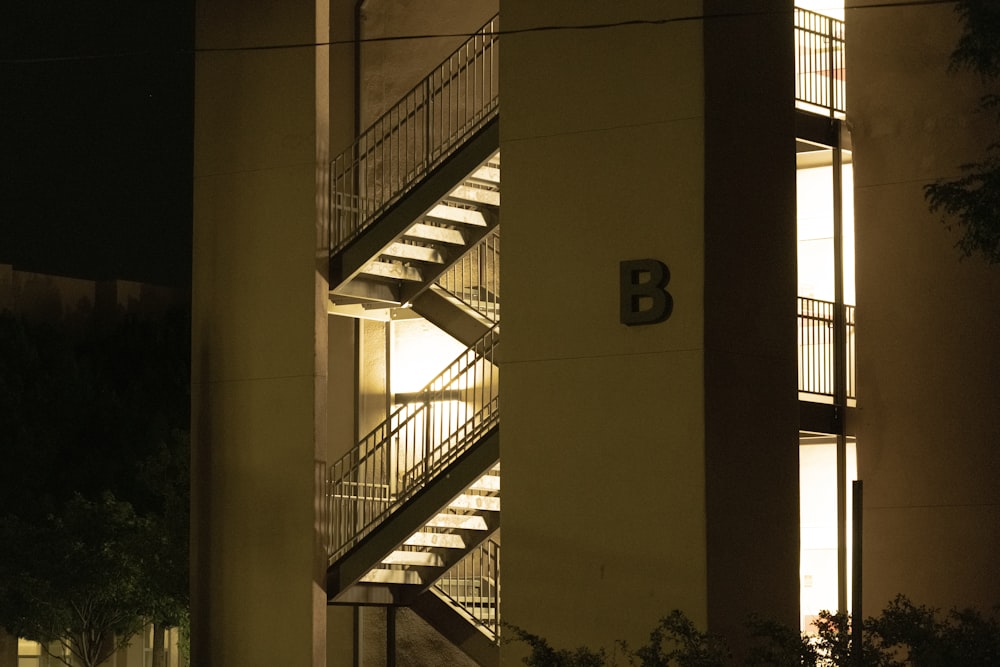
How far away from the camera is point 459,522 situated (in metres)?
19.8

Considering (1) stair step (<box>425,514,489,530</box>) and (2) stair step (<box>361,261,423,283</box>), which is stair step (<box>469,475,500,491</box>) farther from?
(2) stair step (<box>361,261,423,283</box>)

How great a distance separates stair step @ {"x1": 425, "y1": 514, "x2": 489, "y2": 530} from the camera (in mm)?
19609

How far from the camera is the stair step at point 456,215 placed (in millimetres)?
19812

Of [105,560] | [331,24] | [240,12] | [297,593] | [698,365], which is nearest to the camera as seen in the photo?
[698,365]

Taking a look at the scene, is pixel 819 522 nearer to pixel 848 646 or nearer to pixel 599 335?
pixel 599 335

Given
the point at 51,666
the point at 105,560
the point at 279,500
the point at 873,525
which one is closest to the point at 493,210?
the point at 279,500

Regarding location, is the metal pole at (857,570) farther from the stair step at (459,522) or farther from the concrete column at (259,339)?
the concrete column at (259,339)

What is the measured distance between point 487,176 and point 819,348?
414 cm

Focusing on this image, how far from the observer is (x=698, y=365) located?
56.1 feet

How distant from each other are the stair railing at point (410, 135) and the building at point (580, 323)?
0.08m

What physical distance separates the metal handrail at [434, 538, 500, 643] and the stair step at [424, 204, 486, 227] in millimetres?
3629

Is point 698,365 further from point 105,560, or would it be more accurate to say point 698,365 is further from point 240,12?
point 105,560

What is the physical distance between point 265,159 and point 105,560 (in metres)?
13.6

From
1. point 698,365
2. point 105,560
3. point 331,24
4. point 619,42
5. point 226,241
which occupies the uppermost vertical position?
point 331,24
